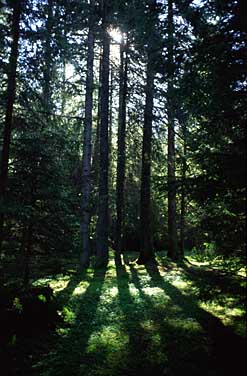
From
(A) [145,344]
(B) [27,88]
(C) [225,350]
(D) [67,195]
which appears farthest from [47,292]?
(B) [27,88]

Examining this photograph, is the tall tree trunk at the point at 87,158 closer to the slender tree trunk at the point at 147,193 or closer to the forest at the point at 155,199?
the forest at the point at 155,199

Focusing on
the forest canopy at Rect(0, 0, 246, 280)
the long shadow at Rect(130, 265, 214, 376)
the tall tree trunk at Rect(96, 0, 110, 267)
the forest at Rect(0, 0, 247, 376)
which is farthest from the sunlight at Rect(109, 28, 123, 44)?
the long shadow at Rect(130, 265, 214, 376)

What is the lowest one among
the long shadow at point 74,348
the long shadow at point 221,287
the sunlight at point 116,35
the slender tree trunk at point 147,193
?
the long shadow at point 74,348

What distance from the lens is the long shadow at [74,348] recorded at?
4612 millimetres

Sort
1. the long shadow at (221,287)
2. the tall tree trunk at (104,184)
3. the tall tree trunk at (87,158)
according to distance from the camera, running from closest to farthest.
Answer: the long shadow at (221,287), the tall tree trunk at (87,158), the tall tree trunk at (104,184)

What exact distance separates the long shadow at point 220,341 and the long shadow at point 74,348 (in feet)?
6.75

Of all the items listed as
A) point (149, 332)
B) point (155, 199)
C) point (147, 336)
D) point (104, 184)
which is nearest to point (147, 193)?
point (104, 184)

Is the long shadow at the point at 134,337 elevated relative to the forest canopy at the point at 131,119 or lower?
lower

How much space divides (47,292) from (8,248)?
3155 millimetres

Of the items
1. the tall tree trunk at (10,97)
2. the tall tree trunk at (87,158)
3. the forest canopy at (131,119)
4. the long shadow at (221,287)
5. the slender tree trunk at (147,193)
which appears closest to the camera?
the long shadow at (221,287)

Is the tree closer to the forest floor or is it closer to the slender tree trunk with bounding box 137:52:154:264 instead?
the slender tree trunk with bounding box 137:52:154:264

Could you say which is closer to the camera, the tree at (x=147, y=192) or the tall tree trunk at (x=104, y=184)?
the tall tree trunk at (x=104, y=184)

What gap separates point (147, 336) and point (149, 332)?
0.71 ft

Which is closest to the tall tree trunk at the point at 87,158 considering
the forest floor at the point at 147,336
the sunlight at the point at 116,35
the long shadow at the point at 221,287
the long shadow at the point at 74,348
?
the sunlight at the point at 116,35
